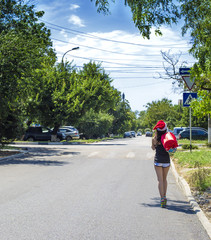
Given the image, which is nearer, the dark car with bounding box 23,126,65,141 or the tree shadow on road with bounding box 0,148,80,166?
the tree shadow on road with bounding box 0,148,80,166

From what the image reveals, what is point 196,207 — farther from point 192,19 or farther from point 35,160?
point 35,160

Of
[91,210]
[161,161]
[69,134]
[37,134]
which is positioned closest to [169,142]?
[161,161]

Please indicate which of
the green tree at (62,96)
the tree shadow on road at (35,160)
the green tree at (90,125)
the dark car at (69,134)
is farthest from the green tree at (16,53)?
the green tree at (90,125)

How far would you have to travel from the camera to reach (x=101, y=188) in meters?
9.35

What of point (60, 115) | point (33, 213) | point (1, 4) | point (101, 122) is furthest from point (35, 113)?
point (33, 213)

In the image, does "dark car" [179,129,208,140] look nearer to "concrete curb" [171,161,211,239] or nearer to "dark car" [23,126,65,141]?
"dark car" [23,126,65,141]

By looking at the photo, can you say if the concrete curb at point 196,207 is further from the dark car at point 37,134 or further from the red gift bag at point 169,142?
the dark car at point 37,134

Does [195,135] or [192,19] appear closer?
[192,19]

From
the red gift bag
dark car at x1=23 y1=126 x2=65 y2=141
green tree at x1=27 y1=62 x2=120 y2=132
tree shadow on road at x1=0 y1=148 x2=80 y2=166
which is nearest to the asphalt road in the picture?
Result: the red gift bag

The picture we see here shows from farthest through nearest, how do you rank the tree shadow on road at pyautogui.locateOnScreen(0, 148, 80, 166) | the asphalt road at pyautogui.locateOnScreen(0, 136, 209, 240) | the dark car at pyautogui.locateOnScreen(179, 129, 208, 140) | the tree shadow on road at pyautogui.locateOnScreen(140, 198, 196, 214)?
the dark car at pyautogui.locateOnScreen(179, 129, 208, 140) → the tree shadow on road at pyautogui.locateOnScreen(0, 148, 80, 166) → the tree shadow on road at pyautogui.locateOnScreen(140, 198, 196, 214) → the asphalt road at pyautogui.locateOnScreen(0, 136, 209, 240)

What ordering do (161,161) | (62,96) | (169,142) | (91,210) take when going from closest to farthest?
(91,210) → (169,142) → (161,161) → (62,96)

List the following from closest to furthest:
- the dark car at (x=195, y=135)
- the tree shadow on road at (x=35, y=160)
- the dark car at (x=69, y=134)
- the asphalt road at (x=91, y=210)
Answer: the asphalt road at (x=91, y=210) → the tree shadow on road at (x=35, y=160) → the dark car at (x=195, y=135) → the dark car at (x=69, y=134)

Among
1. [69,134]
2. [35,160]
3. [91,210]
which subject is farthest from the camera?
[69,134]

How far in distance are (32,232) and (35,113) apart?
30.8 meters
